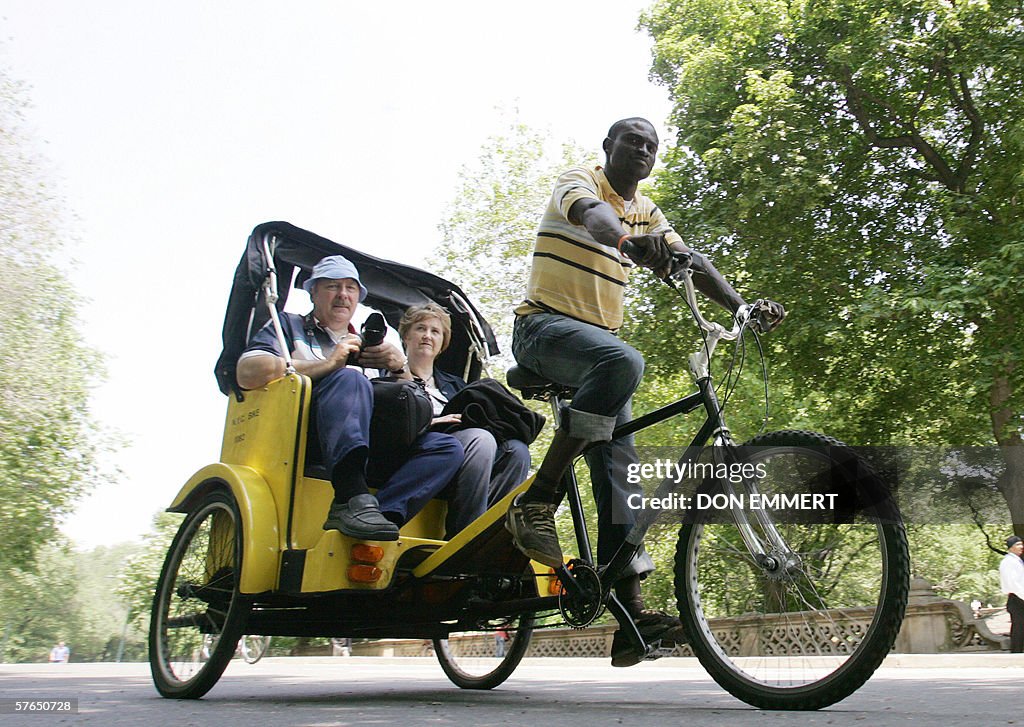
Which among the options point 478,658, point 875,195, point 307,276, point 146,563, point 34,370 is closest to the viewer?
point 307,276

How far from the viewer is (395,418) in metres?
4.90

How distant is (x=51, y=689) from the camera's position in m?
6.41

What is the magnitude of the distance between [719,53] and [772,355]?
5092 mm

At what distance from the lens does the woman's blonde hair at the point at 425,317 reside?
584cm

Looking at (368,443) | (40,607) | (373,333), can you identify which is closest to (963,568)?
(373,333)

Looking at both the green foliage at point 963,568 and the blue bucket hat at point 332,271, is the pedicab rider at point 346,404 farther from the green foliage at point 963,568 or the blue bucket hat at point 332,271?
the green foliage at point 963,568

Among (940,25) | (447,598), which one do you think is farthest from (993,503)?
(447,598)

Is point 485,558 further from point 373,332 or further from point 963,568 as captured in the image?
point 963,568

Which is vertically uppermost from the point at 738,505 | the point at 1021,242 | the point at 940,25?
the point at 940,25

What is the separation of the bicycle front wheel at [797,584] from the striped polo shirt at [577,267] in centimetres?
85

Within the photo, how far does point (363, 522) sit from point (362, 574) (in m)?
0.22

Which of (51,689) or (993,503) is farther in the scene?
(993,503)

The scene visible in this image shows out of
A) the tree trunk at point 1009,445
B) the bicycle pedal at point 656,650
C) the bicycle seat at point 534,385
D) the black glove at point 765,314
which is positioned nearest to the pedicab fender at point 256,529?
the bicycle seat at point 534,385

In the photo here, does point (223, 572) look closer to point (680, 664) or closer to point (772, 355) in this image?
point (680, 664)
